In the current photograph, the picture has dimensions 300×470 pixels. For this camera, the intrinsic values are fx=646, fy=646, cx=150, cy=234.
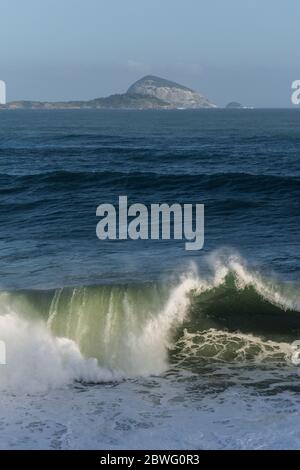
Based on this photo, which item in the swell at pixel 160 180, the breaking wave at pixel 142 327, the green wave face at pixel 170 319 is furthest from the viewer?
the swell at pixel 160 180

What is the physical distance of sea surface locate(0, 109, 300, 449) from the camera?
480 inches

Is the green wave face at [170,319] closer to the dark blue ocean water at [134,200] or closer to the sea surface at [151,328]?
the sea surface at [151,328]

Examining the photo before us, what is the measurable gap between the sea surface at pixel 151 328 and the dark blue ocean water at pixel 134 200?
0.11 meters

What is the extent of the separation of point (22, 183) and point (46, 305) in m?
19.2

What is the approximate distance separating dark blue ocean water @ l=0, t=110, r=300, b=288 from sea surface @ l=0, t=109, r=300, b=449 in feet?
0.38

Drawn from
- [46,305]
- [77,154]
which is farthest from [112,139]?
[46,305]

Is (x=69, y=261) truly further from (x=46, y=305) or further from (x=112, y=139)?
(x=112, y=139)

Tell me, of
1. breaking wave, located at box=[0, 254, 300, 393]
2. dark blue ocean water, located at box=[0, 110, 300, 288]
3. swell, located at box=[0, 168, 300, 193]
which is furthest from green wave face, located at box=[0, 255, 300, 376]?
swell, located at box=[0, 168, 300, 193]

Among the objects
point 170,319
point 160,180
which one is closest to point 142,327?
point 170,319

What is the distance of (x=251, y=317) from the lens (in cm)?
1841

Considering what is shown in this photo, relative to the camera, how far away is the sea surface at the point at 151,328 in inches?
480

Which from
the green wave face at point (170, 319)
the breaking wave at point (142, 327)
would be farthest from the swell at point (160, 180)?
the green wave face at point (170, 319)

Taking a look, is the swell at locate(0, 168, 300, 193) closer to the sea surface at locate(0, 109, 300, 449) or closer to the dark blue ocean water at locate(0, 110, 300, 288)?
the dark blue ocean water at locate(0, 110, 300, 288)

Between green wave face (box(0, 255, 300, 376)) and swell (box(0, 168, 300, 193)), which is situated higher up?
Answer: swell (box(0, 168, 300, 193))
